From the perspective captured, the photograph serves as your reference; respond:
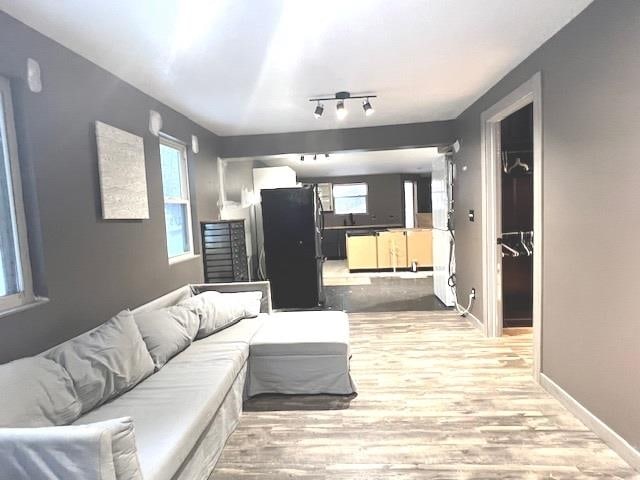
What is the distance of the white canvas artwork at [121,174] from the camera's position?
223 cm

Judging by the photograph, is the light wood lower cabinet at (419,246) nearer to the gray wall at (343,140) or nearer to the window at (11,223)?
the gray wall at (343,140)

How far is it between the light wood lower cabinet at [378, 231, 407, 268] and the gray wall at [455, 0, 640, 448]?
15.8 ft

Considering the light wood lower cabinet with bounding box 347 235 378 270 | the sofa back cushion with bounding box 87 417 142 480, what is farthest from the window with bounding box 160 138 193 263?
the light wood lower cabinet with bounding box 347 235 378 270

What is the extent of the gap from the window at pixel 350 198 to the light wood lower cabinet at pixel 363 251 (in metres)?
2.47

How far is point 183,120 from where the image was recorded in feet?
11.3

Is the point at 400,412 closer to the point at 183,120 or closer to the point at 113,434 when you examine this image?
the point at 113,434

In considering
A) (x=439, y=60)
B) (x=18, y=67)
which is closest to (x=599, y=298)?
(x=439, y=60)

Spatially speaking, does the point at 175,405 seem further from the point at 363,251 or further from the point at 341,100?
the point at 363,251

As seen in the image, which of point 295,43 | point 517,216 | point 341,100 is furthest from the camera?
point 517,216

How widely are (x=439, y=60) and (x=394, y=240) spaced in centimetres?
494

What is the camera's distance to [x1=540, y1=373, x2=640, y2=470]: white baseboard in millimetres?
1704

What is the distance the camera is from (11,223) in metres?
1.76

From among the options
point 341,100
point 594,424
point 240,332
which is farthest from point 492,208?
point 240,332

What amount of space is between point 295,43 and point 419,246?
5.65 m
